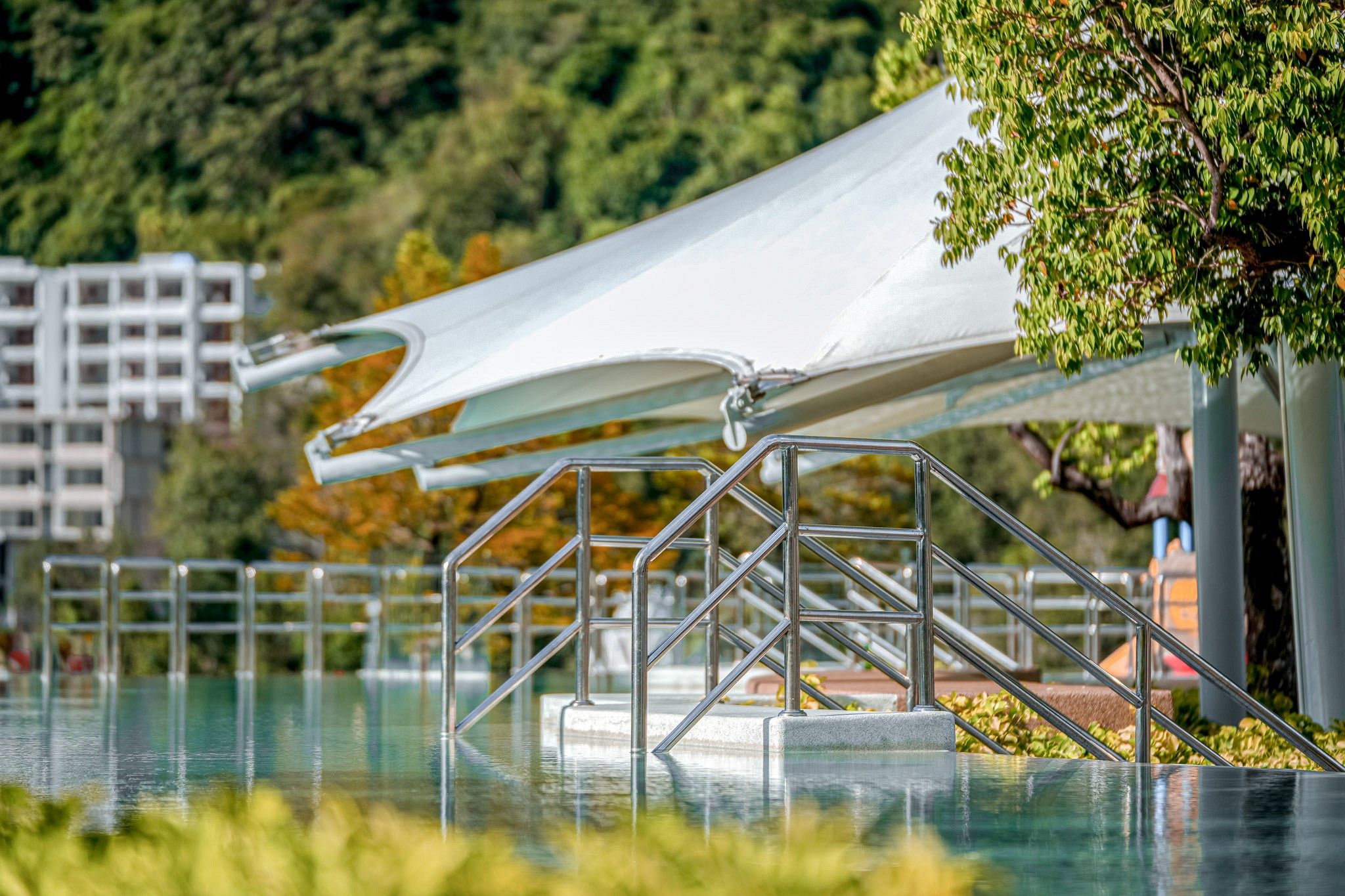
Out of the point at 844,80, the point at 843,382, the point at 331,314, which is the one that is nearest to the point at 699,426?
the point at 843,382

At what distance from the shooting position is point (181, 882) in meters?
3.25

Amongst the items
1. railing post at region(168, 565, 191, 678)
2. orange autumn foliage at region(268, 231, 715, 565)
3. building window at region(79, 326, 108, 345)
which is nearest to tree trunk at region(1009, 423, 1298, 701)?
railing post at region(168, 565, 191, 678)

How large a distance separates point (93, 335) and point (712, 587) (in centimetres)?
13455

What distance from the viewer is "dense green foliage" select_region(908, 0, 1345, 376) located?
8.16 metres

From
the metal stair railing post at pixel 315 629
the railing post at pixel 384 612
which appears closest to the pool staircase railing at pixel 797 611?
the metal stair railing post at pixel 315 629

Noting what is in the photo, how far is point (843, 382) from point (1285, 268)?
3.55 meters

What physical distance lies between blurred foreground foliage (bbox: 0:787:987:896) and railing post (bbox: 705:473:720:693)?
4.66 metres

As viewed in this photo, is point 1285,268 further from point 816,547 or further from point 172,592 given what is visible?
point 172,592

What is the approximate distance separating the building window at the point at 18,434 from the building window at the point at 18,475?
1.66m

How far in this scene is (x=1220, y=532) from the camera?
1148cm

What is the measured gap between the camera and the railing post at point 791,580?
7.07 m

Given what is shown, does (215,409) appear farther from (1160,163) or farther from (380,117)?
(1160,163)

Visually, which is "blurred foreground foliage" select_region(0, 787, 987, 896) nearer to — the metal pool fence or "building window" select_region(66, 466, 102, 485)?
the metal pool fence

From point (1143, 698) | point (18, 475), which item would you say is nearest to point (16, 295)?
point (18, 475)
